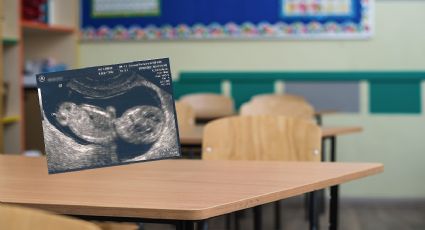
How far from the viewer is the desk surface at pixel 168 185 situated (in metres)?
1.19

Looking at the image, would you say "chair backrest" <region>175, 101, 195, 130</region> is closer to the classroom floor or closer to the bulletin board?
the classroom floor

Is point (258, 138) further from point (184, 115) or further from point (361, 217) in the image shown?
point (361, 217)

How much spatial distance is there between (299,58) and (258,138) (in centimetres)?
266

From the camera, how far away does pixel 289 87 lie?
4832mm

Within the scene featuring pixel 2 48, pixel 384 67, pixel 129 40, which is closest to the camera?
pixel 2 48

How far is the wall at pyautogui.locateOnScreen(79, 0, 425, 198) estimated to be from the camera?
4617 millimetres

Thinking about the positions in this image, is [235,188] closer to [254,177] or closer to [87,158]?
[254,177]

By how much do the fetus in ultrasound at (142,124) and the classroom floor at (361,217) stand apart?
2177mm

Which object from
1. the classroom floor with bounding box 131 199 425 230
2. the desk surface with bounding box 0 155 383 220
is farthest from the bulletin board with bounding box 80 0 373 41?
the desk surface with bounding box 0 155 383 220

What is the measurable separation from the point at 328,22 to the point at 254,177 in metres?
3.36

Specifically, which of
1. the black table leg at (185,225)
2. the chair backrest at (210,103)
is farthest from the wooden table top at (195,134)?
the black table leg at (185,225)

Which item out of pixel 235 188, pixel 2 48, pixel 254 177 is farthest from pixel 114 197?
pixel 2 48

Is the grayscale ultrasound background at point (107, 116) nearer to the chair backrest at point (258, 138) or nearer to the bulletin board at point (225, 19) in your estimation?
the chair backrest at point (258, 138)

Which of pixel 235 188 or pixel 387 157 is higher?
pixel 235 188
